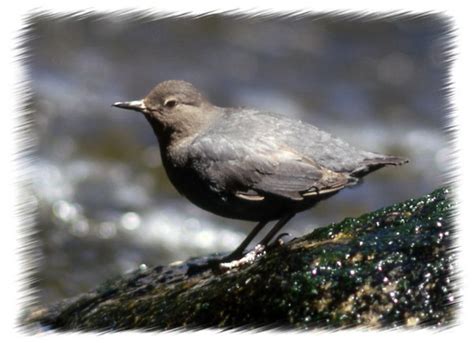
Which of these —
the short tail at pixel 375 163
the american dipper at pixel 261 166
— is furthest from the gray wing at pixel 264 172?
the short tail at pixel 375 163

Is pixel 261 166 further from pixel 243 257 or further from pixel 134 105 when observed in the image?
pixel 134 105

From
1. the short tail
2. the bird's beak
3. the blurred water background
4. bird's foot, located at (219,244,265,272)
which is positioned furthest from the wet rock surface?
the blurred water background

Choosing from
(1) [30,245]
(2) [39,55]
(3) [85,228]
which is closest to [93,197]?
(3) [85,228]

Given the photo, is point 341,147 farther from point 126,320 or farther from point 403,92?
point 403,92

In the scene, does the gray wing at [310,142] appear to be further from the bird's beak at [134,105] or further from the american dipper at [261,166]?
the bird's beak at [134,105]

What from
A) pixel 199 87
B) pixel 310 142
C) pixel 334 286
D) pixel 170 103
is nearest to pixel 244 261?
pixel 310 142
